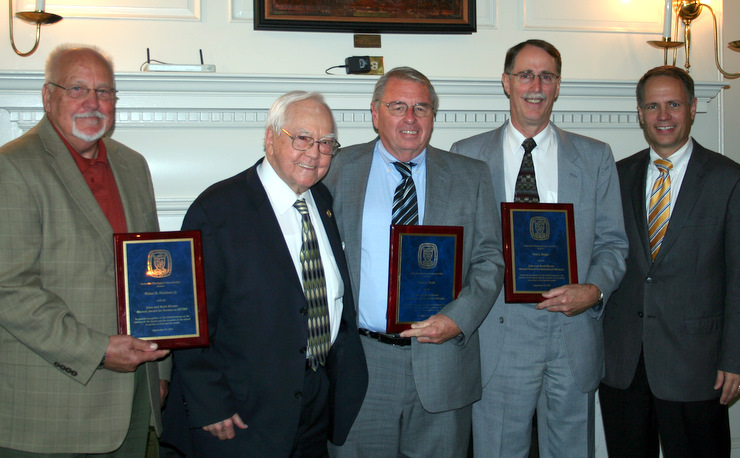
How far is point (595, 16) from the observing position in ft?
11.0

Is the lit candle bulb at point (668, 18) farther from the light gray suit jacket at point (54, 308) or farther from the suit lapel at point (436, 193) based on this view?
the light gray suit jacket at point (54, 308)

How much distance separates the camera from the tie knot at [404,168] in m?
2.32

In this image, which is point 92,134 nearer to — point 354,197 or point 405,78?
point 354,197

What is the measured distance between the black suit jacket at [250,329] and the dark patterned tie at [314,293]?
6cm

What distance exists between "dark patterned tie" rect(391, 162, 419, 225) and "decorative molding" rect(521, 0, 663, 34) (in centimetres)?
146

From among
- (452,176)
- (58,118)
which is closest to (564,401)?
(452,176)

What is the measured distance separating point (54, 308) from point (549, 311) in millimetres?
1710

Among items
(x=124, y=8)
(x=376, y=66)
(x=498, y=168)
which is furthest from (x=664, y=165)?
(x=124, y=8)

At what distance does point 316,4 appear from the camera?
10.0 feet

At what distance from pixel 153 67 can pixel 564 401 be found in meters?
2.27

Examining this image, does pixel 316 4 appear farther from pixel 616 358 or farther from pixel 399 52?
pixel 616 358

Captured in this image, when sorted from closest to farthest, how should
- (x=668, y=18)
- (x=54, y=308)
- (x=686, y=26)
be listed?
(x=54, y=308)
(x=668, y=18)
(x=686, y=26)

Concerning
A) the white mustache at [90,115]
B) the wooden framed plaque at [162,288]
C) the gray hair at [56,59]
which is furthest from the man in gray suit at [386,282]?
the gray hair at [56,59]

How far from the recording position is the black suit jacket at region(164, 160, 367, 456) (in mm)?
1875
